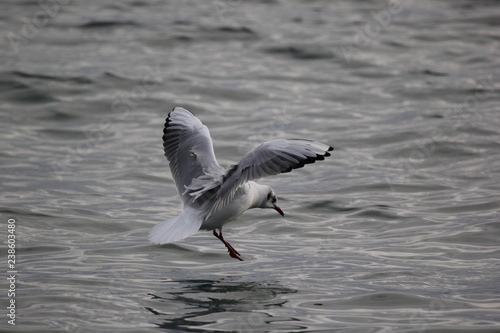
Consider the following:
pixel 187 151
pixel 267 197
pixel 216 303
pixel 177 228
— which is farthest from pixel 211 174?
pixel 216 303

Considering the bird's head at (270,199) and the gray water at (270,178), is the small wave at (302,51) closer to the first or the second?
the gray water at (270,178)

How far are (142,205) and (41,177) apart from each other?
167cm

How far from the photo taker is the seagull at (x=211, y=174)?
275 inches

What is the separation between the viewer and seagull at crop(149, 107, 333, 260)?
6.99 m

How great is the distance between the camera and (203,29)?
18484mm

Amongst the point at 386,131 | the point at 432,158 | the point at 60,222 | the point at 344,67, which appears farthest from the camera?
the point at 344,67

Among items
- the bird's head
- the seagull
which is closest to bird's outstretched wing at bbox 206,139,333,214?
the seagull

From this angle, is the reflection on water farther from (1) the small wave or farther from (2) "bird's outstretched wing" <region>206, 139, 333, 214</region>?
(1) the small wave

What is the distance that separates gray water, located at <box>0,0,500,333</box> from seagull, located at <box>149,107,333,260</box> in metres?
0.48

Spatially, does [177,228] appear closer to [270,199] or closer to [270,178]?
[270,199]

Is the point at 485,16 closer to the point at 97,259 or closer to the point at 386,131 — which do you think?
the point at 386,131

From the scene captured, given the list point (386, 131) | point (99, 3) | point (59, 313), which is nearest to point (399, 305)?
point (59, 313)

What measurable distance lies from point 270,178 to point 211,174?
3816mm

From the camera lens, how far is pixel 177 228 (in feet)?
23.6
